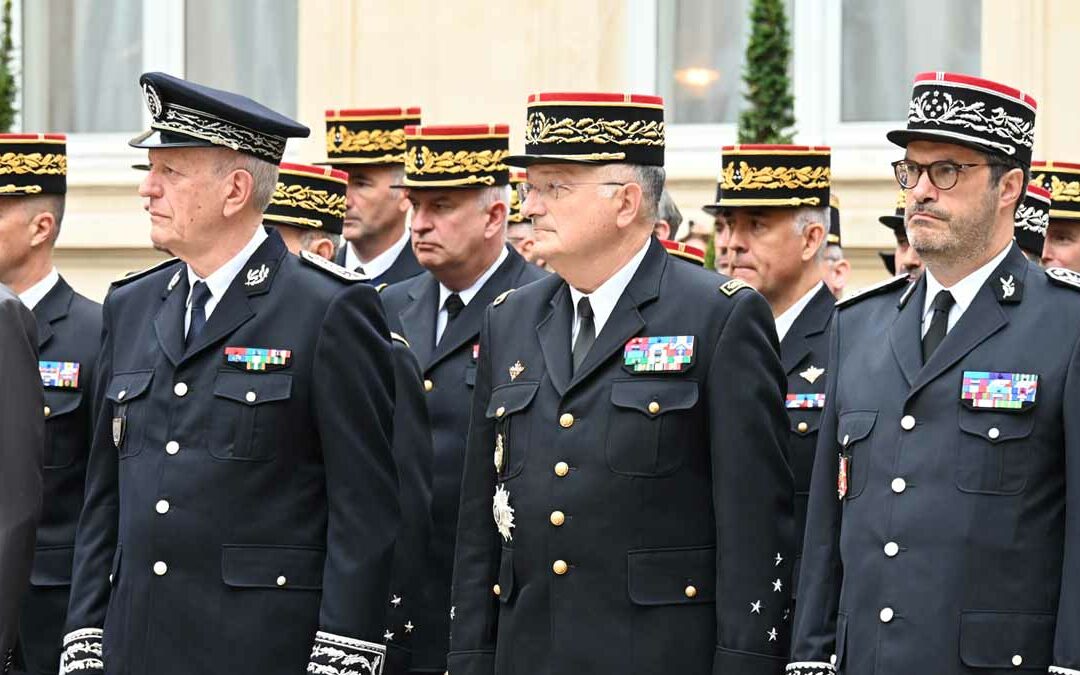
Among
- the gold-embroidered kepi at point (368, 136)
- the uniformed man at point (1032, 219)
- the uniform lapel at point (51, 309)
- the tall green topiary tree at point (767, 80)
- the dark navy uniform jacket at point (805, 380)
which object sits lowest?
the dark navy uniform jacket at point (805, 380)

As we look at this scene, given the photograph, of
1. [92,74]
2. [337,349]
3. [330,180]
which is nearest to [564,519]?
[337,349]

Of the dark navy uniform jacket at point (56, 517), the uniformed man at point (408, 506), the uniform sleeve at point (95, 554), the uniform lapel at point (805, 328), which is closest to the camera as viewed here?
the uniform sleeve at point (95, 554)

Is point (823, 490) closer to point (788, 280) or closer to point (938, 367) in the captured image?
point (938, 367)

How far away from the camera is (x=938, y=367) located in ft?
16.6

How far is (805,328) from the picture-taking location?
23.2 feet

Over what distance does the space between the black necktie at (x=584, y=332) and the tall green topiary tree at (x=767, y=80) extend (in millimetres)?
5506

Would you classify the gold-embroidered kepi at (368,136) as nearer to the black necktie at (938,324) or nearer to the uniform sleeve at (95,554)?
the uniform sleeve at (95,554)

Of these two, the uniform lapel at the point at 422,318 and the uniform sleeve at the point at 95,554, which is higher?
the uniform lapel at the point at 422,318

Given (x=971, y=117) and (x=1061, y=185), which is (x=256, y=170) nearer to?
(x=971, y=117)

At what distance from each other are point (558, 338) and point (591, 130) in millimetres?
523

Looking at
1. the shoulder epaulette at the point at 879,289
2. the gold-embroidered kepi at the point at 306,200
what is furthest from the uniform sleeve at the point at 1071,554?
the gold-embroidered kepi at the point at 306,200

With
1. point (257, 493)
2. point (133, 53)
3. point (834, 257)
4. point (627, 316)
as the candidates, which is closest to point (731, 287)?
point (627, 316)

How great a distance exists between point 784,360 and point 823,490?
66.0 inches

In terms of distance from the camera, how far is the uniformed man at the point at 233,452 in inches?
215
